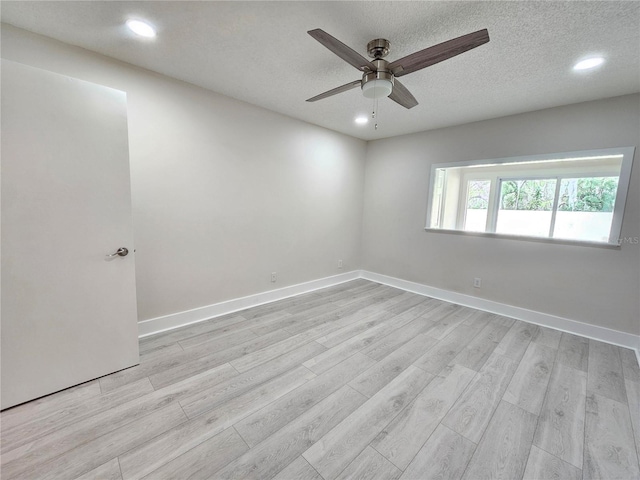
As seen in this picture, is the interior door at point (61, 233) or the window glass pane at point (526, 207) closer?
the interior door at point (61, 233)

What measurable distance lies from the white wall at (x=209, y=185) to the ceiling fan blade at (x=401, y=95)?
1.73 m

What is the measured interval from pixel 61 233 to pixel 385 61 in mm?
2534

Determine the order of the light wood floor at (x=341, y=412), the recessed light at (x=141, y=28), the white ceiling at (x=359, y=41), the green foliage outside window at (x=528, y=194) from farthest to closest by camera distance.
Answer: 1. the green foliage outside window at (x=528, y=194)
2. the recessed light at (x=141, y=28)
3. the white ceiling at (x=359, y=41)
4. the light wood floor at (x=341, y=412)

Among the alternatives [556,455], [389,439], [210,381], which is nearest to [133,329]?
[210,381]

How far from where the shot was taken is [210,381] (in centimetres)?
192

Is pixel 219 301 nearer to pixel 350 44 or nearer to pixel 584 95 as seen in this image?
pixel 350 44

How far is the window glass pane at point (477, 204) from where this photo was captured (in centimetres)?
404

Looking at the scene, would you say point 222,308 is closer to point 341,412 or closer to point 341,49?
point 341,412

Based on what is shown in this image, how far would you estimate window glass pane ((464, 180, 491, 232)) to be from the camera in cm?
404

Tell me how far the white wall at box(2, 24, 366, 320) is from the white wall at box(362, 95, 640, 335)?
1.12 metres

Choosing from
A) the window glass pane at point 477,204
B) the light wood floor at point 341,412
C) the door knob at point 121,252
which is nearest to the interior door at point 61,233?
the door knob at point 121,252

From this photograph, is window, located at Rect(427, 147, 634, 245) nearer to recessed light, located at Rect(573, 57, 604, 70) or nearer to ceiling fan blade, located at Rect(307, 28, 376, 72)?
recessed light, located at Rect(573, 57, 604, 70)

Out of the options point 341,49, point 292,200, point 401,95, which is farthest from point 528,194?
point 341,49

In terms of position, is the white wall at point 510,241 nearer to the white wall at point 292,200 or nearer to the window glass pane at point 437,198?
the white wall at point 292,200
